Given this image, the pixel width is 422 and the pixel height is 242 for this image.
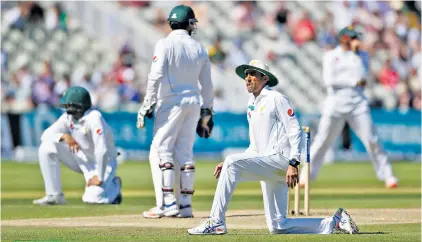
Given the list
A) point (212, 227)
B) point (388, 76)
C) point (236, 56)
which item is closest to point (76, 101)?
point (212, 227)

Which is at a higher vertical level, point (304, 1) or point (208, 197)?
point (304, 1)

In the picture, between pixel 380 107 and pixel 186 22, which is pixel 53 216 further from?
pixel 380 107

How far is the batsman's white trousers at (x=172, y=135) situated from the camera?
13.0 meters

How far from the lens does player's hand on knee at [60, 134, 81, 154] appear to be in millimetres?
14914

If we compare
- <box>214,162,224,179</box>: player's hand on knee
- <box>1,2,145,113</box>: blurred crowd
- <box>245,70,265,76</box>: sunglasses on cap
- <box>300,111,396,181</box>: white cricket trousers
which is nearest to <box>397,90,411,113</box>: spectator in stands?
<box>1,2,145,113</box>: blurred crowd

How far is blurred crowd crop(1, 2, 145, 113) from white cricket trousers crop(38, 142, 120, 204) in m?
11.9

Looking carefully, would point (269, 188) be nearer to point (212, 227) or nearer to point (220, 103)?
point (212, 227)

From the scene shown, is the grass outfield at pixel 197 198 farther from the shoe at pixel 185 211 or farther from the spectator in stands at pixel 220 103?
the spectator in stands at pixel 220 103

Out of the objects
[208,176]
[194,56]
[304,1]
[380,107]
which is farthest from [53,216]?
[304,1]

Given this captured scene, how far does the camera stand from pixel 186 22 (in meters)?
13.0

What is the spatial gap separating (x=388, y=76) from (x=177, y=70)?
19545 millimetres

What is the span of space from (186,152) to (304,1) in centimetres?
2090

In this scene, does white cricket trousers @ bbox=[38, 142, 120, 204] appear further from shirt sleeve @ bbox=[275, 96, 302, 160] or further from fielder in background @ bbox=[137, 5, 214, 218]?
shirt sleeve @ bbox=[275, 96, 302, 160]

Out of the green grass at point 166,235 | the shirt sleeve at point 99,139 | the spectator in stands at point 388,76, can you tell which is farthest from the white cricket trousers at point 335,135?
the spectator in stands at point 388,76
